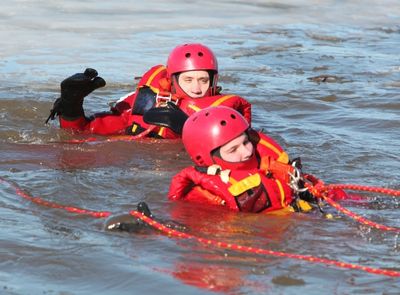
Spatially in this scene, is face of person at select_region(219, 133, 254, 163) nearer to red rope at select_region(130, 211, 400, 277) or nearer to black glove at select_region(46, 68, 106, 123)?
red rope at select_region(130, 211, 400, 277)

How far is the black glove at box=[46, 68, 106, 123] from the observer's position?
9047mm

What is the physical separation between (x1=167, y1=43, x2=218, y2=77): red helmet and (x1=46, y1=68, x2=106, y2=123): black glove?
70cm

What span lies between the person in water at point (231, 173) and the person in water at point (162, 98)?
145 cm

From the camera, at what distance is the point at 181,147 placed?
8930 millimetres

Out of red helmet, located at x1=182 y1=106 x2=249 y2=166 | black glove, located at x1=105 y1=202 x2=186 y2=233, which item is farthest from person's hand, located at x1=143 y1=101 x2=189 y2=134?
black glove, located at x1=105 y1=202 x2=186 y2=233

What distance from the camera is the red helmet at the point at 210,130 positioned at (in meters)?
6.93

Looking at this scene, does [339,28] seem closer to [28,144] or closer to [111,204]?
[28,144]

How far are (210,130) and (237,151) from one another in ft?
0.78

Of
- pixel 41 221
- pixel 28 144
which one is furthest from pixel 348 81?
pixel 41 221

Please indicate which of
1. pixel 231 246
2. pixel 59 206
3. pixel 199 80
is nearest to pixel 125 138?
pixel 199 80

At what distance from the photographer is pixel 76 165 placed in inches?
326

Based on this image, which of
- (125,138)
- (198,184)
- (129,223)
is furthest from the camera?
(125,138)

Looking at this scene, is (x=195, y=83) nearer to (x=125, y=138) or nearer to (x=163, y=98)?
(x=163, y=98)

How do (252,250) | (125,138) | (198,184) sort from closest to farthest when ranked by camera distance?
(252,250) < (198,184) < (125,138)
